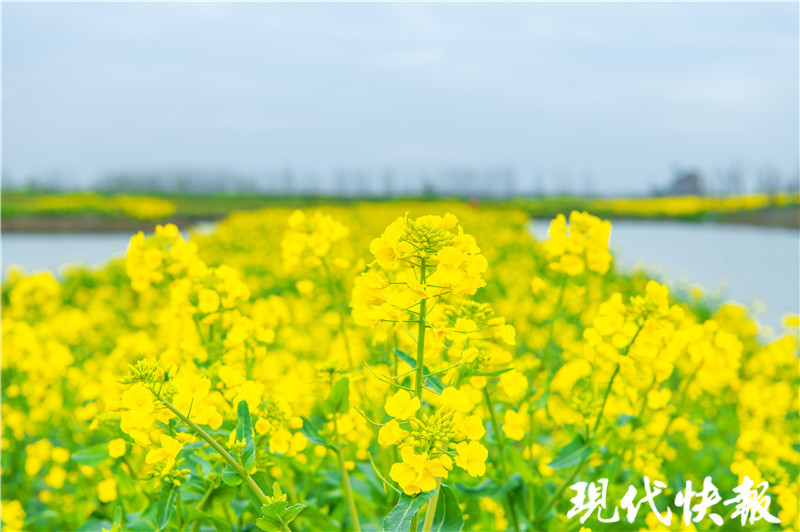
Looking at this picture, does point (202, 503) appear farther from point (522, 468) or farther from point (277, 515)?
point (522, 468)

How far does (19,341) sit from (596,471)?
8.82ft

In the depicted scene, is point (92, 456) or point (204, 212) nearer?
point (92, 456)

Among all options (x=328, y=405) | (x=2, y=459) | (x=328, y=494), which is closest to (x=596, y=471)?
(x=328, y=494)

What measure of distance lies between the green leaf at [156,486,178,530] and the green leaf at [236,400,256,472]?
224 millimetres

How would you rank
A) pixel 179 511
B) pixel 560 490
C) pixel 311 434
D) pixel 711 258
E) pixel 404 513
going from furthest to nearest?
pixel 711 258 < pixel 560 490 < pixel 311 434 < pixel 179 511 < pixel 404 513

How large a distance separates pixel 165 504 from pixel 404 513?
1.88 ft

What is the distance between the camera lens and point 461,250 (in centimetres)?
112

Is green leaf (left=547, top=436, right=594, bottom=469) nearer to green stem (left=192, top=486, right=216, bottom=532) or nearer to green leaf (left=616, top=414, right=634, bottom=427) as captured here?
green leaf (left=616, top=414, right=634, bottom=427)

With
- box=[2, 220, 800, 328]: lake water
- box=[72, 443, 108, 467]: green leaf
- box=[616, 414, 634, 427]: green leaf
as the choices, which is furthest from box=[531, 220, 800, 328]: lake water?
box=[72, 443, 108, 467]: green leaf

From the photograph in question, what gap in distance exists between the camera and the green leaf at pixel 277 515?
1113 millimetres

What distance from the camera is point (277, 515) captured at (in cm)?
114

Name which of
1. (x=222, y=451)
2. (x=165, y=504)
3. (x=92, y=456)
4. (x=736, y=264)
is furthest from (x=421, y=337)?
(x=736, y=264)

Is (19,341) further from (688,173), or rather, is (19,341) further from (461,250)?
(688,173)

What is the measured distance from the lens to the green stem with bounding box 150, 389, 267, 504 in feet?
3.61
